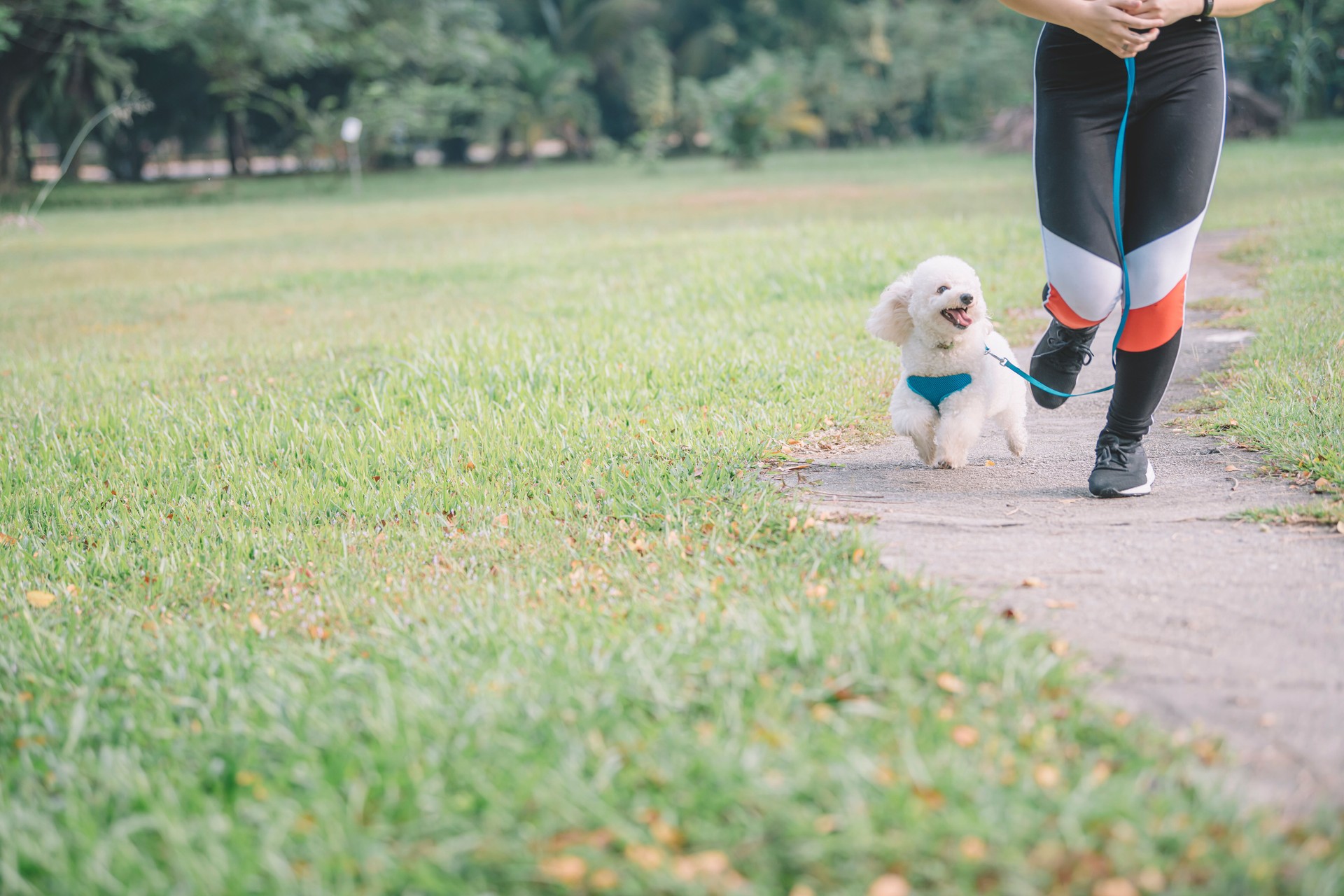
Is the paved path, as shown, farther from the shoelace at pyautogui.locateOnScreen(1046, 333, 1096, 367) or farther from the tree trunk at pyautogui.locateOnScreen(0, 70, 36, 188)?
the tree trunk at pyautogui.locateOnScreen(0, 70, 36, 188)

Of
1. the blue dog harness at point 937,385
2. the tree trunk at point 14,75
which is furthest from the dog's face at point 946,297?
the tree trunk at point 14,75

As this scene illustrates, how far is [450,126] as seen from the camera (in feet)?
134

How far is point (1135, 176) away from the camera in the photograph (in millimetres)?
3494

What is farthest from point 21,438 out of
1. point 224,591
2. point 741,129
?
point 741,129

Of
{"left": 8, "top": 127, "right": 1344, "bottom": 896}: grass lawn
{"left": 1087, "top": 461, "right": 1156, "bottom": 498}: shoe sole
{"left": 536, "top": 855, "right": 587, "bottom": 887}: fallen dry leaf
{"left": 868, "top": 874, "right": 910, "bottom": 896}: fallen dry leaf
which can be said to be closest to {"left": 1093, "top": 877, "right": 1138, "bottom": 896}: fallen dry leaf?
{"left": 8, "top": 127, "right": 1344, "bottom": 896}: grass lawn

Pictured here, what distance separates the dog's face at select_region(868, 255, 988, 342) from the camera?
3.78m

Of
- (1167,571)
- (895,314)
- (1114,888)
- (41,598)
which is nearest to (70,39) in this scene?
(41,598)

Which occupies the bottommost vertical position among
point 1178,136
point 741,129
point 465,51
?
point 1178,136

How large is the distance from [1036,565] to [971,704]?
1014 mm

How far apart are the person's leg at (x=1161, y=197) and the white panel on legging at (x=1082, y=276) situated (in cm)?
8

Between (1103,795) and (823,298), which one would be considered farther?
(823,298)

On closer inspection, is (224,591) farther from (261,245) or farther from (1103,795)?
(261,245)

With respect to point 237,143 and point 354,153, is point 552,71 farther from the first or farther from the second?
point 237,143

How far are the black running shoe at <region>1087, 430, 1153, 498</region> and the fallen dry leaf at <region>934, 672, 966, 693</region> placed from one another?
1697mm
